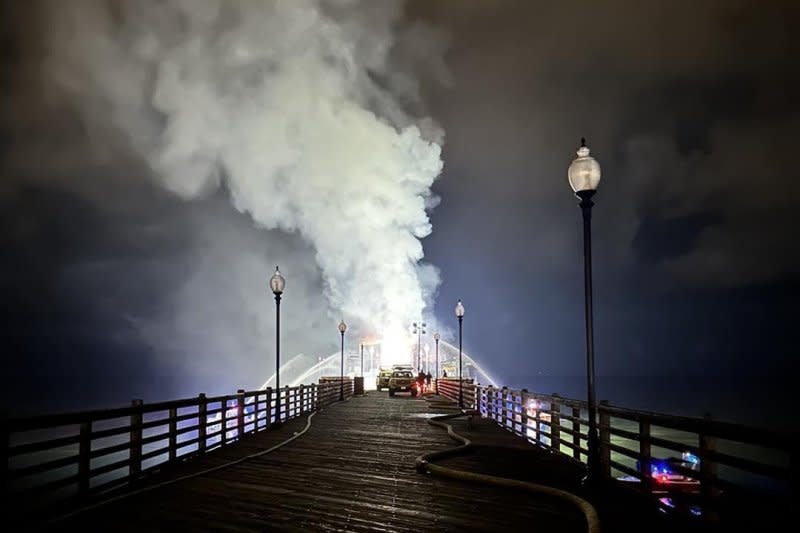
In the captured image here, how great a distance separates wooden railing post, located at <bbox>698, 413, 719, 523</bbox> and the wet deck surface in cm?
157

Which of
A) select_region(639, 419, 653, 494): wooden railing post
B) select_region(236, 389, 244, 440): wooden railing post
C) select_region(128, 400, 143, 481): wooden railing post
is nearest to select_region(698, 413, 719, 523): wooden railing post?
select_region(639, 419, 653, 494): wooden railing post

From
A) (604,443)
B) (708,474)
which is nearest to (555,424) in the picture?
(604,443)

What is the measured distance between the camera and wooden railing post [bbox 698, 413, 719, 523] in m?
6.00

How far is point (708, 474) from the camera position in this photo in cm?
607

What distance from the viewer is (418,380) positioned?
35656 millimetres

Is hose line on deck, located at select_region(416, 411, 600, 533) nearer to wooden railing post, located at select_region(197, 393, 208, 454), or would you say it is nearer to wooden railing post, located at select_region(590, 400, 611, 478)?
wooden railing post, located at select_region(590, 400, 611, 478)

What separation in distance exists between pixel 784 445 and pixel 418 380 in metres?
31.8

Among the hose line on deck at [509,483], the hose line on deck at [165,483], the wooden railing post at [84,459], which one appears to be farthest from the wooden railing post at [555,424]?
the wooden railing post at [84,459]

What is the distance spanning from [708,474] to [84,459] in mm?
8538

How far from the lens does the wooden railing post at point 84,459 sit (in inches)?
270

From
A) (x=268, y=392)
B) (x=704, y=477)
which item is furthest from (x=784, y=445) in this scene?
(x=268, y=392)

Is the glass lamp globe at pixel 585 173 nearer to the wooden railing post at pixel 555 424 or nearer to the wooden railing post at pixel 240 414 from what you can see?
the wooden railing post at pixel 555 424

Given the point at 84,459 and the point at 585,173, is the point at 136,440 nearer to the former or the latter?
the point at 84,459

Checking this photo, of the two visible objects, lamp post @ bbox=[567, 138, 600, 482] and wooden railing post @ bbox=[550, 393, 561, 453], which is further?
wooden railing post @ bbox=[550, 393, 561, 453]
